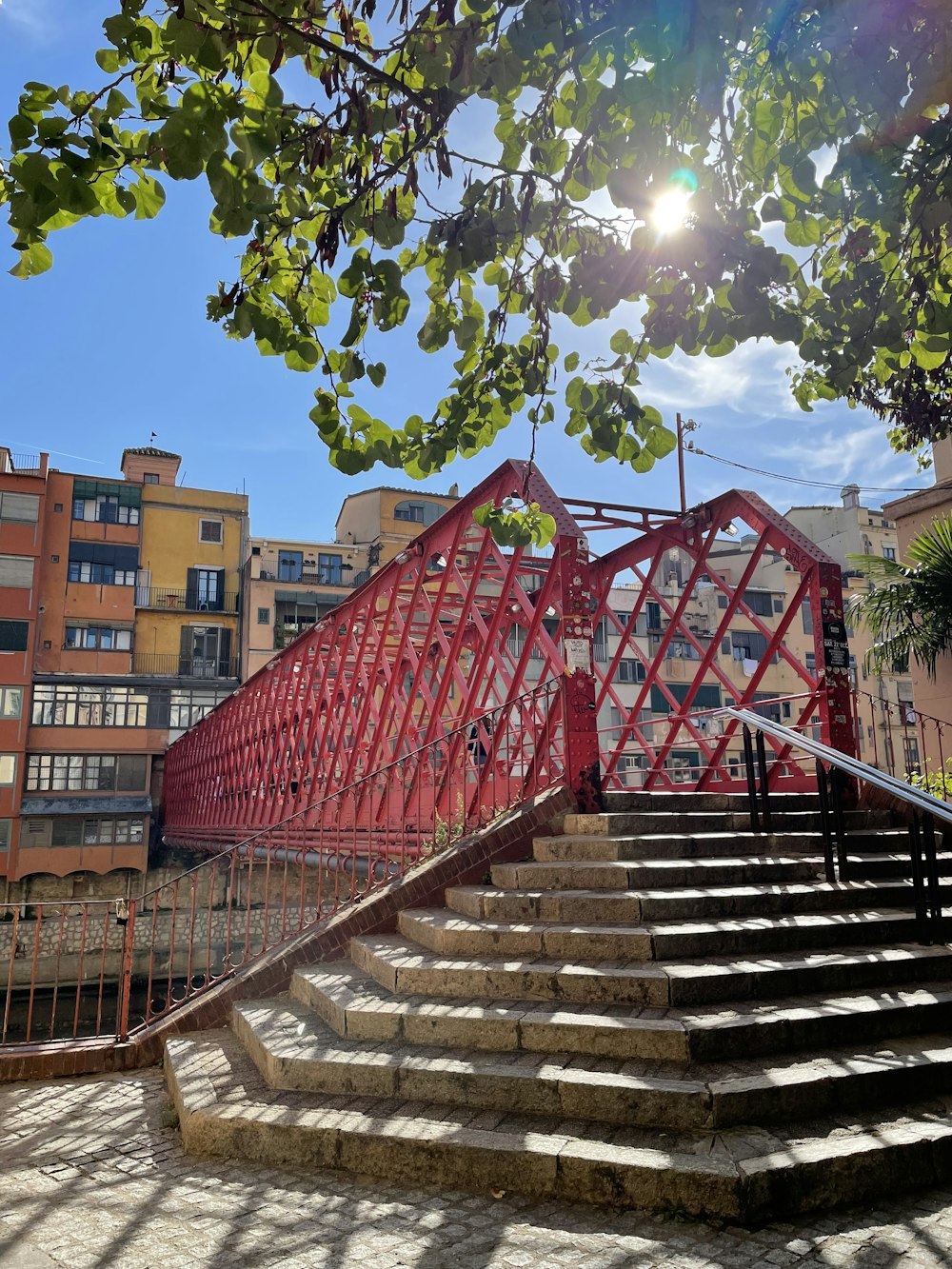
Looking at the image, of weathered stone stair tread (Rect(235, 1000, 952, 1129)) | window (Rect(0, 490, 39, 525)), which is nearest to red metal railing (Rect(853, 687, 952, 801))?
weathered stone stair tread (Rect(235, 1000, 952, 1129))

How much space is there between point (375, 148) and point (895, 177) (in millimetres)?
2616

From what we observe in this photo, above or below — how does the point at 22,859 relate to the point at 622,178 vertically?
below

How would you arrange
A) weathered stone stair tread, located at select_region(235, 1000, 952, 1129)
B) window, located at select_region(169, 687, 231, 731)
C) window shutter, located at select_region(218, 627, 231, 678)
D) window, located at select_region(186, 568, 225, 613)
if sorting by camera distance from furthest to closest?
window, located at select_region(186, 568, 225, 613) < window shutter, located at select_region(218, 627, 231, 678) < window, located at select_region(169, 687, 231, 731) < weathered stone stair tread, located at select_region(235, 1000, 952, 1129)

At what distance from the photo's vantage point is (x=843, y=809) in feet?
22.1

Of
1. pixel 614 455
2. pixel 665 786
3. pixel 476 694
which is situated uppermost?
pixel 614 455

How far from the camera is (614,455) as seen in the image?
5.64 m

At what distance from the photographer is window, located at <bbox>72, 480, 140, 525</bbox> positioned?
36188mm

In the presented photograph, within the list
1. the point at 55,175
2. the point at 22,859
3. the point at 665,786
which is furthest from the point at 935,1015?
the point at 22,859

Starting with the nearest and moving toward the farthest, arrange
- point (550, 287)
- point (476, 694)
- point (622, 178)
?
1. point (622, 178)
2. point (550, 287)
3. point (476, 694)

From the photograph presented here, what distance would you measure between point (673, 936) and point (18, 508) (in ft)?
112

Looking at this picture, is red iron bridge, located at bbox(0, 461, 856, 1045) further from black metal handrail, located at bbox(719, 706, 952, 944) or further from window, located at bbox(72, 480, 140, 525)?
window, located at bbox(72, 480, 140, 525)

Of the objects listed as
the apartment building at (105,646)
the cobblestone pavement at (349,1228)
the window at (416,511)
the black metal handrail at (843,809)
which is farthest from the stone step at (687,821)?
the window at (416,511)

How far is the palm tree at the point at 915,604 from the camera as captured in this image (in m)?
12.3

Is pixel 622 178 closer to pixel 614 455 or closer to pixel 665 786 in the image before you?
pixel 614 455
